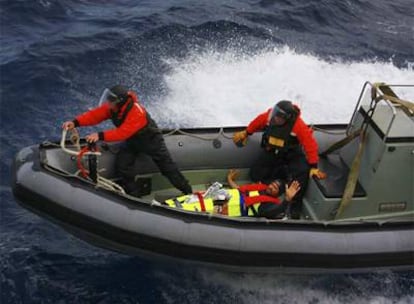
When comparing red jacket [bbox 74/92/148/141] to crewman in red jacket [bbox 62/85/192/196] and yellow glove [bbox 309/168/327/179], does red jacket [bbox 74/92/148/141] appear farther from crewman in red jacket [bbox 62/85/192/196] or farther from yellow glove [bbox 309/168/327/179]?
yellow glove [bbox 309/168/327/179]

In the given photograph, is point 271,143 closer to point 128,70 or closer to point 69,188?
point 69,188

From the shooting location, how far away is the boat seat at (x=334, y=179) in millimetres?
5092

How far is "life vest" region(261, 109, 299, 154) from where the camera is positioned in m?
5.16

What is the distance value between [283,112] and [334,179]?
0.92m

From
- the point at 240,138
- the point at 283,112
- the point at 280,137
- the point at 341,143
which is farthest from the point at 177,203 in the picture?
the point at 341,143

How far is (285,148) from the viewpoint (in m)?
5.31

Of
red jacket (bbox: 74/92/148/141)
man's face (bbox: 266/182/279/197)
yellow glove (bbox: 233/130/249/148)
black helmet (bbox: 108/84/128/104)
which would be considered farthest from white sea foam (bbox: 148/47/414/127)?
man's face (bbox: 266/182/279/197)

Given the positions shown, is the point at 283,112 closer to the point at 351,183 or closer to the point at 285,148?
the point at 285,148

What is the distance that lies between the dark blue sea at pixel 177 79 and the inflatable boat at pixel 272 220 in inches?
23.1

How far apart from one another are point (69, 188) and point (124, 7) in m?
7.04

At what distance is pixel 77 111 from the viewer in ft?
24.9

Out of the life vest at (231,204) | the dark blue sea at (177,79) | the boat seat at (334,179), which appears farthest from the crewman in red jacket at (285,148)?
the dark blue sea at (177,79)

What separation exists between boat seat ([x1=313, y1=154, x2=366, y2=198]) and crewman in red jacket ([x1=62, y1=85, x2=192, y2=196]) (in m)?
1.40

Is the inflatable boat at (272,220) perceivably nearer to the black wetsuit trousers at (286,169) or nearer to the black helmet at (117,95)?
the black wetsuit trousers at (286,169)
